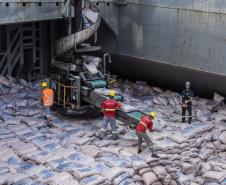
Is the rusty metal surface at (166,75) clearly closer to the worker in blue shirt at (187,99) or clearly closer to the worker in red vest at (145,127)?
the worker in blue shirt at (187,99)

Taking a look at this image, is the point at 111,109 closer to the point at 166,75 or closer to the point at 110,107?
the point at 110,107

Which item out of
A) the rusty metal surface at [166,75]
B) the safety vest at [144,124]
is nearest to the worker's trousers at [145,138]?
the safety vest at [144,124]

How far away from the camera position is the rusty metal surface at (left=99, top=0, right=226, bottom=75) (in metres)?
11.0

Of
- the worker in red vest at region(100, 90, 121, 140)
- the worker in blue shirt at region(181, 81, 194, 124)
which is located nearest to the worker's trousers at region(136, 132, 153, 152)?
the worker in red vest at region(100, 90, 121, 140)

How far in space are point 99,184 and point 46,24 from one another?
26.5ft

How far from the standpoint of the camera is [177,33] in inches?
466

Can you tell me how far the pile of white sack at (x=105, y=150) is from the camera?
7.82 meters

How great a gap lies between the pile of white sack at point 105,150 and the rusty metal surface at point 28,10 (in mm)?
2328

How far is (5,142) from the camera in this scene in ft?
29.9

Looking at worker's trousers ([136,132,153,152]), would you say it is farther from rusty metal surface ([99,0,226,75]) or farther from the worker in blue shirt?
rusty metal surface ([99,0,226,75])

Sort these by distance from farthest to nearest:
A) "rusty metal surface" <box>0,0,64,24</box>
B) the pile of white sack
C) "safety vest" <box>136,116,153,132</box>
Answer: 1. "rusty metal surface" <box>0,0,64,24</box>
2. "safety vest" <box>136,116,153,132</box>
3. the pile of white sack

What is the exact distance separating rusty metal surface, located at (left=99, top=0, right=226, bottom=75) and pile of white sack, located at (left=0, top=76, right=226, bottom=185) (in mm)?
1303

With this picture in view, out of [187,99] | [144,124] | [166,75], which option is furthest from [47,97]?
[166,75]

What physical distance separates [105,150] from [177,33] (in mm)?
4691
